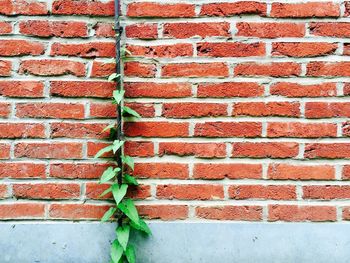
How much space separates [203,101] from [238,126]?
0.19 m

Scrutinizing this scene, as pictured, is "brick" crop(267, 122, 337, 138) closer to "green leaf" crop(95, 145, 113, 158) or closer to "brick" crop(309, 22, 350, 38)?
"brick" crop(309, 22, 350, 38)

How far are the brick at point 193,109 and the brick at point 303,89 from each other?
245 millimetres

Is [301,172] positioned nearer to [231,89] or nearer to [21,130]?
[231,89]

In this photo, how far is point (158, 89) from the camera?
65.7 inches

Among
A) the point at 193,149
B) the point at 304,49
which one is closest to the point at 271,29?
the point at 304,49

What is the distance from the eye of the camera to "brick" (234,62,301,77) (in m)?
1.66

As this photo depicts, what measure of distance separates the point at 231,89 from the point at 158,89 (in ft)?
1.07

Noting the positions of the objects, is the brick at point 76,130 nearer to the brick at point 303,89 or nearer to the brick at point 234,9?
the brick at point 234,9

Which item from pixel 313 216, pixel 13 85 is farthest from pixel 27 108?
pixel 313 216

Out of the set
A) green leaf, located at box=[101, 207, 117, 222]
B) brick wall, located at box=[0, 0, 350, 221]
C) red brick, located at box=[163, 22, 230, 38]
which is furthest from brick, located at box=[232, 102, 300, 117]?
green leaf, located at box=[101, 207, 117, 222]

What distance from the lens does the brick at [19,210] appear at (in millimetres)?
1680

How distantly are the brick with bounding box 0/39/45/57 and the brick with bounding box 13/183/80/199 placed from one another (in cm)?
59

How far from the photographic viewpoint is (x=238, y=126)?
1670 millimetres

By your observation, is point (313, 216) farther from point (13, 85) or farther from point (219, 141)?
point (13, 85)
